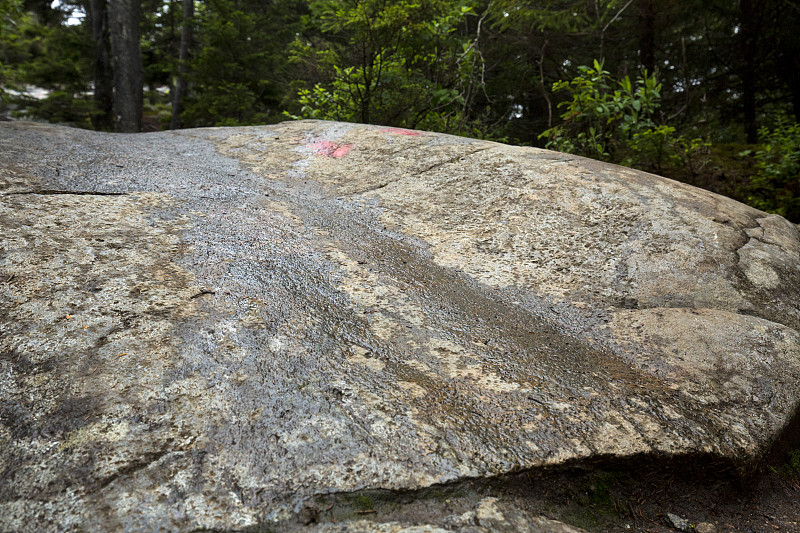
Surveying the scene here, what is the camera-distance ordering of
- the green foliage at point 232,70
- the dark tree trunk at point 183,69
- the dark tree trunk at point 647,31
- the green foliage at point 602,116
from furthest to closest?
the dark tree trunk at point 183,69 → the green foliage at point 232,70 → the dark tree trunk at point 647,31 → the green foliage at point 602,116

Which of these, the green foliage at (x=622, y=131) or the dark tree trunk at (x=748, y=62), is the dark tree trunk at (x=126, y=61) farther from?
the dark tree trunk at (x=748, y=62)

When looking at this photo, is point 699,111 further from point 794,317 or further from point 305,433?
point 305,433

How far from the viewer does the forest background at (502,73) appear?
16.3 feet

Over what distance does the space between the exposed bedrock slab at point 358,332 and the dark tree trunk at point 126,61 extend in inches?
199

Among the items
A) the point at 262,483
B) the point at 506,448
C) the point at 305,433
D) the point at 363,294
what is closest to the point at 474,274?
the point at 363,294

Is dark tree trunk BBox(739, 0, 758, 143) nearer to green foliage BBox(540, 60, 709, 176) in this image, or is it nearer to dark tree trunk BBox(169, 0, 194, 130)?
green foliage BBox(540, 60, 709, 176)

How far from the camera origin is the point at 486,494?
1.35 meters

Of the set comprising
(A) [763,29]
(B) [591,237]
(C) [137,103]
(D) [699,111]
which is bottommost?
(B) [591,237]

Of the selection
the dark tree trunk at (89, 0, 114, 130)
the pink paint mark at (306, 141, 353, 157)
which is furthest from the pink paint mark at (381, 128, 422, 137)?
the dark tree trunk at (89, 0, 114, 130)

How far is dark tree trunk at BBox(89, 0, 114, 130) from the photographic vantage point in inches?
398

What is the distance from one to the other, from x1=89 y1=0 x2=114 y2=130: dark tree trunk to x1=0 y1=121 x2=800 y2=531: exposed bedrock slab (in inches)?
320

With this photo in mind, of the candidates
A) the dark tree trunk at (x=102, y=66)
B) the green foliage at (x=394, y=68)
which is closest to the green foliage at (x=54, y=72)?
the dark tree trunk at (x=102, y=66)

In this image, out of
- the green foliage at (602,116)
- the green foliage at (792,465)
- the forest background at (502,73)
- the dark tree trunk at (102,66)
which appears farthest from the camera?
the dark tree trunk at (102,66)

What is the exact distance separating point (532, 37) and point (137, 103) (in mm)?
6895
